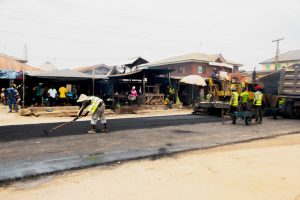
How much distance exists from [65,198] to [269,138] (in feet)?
24.9

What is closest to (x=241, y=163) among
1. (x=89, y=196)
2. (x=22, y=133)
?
(x=89, y=196)

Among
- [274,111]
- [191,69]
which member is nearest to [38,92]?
[274,111]

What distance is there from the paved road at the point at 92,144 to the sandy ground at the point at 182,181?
683 mm

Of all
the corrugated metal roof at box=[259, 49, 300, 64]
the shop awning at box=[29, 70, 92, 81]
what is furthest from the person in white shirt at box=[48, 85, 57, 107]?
the corrugated metal roof at box=[259, 49, 300, 64]

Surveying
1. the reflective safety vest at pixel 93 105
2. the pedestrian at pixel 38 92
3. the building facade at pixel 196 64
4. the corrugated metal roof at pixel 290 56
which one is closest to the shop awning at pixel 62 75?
the pedestrian at pixel 38 92

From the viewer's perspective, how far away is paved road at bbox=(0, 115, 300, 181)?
21.3 ft

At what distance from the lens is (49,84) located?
66.5 feet

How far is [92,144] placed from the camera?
28.1ft

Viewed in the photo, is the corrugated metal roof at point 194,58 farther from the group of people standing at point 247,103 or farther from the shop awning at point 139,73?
the group of people standing at point 247,103

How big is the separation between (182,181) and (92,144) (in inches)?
156

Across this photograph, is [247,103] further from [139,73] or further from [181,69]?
[181,69]

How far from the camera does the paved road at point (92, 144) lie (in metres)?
6.48

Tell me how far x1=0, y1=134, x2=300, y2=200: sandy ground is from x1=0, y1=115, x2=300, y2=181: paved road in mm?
683

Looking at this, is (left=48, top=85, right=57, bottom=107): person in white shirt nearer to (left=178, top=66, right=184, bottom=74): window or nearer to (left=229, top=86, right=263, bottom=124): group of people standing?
(left=229, top=86, right=263, bottom=124): group of people standing
